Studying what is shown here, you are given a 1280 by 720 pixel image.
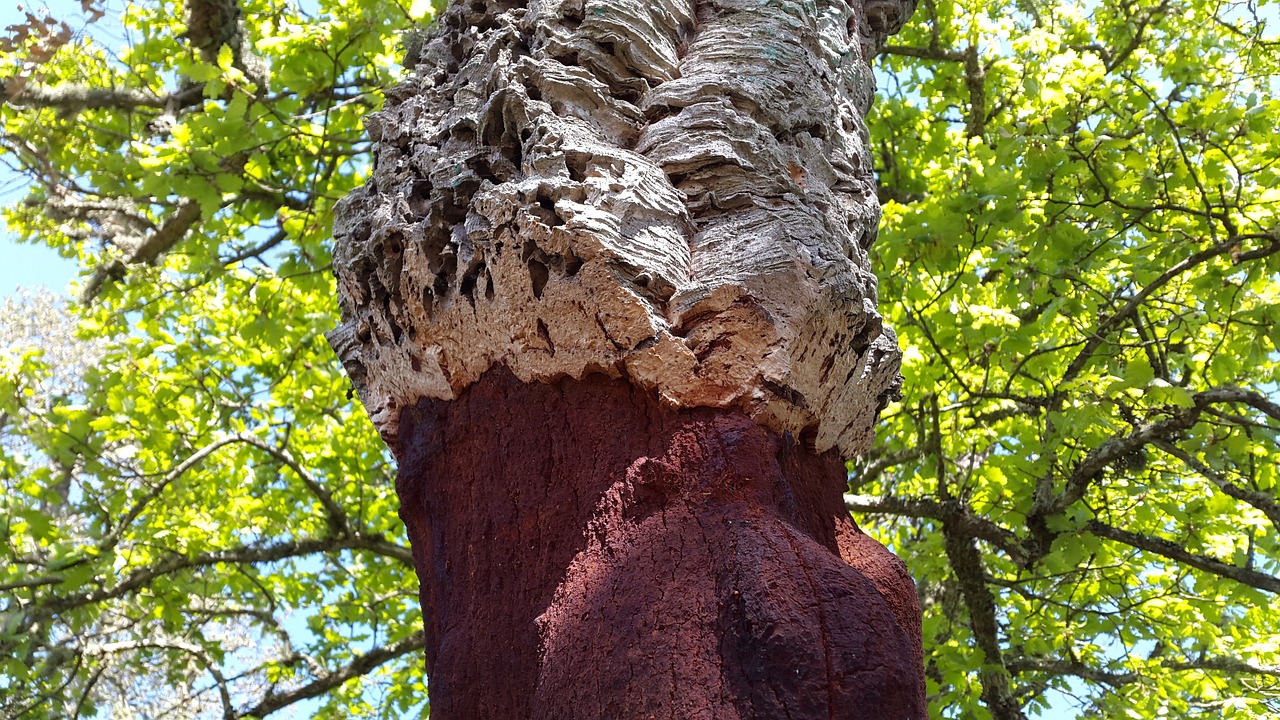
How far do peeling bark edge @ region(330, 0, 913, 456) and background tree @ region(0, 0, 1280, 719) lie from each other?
2.26 meters

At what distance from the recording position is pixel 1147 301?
5.36 meters

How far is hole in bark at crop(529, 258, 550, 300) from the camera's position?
1.72m

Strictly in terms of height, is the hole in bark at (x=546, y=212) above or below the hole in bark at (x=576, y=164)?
below

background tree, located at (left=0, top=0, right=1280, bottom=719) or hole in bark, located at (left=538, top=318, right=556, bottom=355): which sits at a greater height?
background tree, located at (left=0, top=0, right=1280, bottom=719)

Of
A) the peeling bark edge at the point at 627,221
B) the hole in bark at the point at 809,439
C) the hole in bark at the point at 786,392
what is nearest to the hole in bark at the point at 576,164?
the peeling bark edge at the point at 627,221

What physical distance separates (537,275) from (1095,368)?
475cm

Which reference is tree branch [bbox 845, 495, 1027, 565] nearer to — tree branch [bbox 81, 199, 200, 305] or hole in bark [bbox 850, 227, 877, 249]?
hole in bark [bbox 850, 227, 877, 249]

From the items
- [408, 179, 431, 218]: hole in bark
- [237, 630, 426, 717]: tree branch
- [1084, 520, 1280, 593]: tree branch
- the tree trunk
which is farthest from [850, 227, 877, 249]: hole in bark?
[237, 630, 426, 717]: tree branch

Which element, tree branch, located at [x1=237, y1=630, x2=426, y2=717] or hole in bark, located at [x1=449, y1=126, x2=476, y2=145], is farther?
tree branch, located at [x1=237, y1=630, x2=426, y2=717]

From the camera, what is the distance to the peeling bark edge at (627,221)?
1664 mm

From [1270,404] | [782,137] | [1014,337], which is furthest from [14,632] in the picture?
[1270,404]

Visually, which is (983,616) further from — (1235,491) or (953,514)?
(1235,491)

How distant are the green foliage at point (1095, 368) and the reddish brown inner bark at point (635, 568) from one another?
2898 millimetres

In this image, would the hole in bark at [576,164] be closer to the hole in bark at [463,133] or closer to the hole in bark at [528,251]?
the hole in bark at [528,251]
